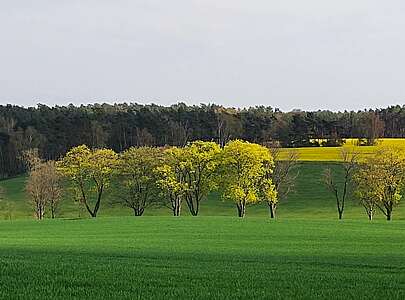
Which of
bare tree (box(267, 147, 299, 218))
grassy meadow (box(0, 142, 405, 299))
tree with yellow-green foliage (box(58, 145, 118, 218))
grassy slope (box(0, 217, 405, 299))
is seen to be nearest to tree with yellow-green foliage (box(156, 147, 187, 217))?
tree with yellow-green foliage (box(58, 145, 118, 218))

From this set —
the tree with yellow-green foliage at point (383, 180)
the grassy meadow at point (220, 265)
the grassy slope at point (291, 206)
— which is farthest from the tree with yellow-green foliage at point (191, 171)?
the grassy meadow at point (220, 265)

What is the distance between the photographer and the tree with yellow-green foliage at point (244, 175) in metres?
81.2

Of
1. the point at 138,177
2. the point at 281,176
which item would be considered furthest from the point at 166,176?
the point at 281,176

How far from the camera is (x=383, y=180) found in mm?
79188

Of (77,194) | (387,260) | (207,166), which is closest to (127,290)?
(387,260)

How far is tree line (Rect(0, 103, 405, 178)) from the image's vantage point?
13925 centimetres

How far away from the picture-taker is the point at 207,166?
85875 mm

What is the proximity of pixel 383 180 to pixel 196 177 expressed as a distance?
2406 cm

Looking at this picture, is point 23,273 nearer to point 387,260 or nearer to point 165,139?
point 387,260

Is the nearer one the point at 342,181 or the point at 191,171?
the point at 191,171

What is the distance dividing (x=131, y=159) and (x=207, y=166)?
1130 centimetres

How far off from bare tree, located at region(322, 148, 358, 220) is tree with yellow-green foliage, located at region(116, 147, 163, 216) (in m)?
24.9

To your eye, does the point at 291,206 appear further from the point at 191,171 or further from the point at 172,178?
the point at 172,178

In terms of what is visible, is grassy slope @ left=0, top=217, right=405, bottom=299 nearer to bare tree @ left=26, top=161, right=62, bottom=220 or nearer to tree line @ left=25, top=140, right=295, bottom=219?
tree line @ left=25, top=140, right=295, bottom=219
